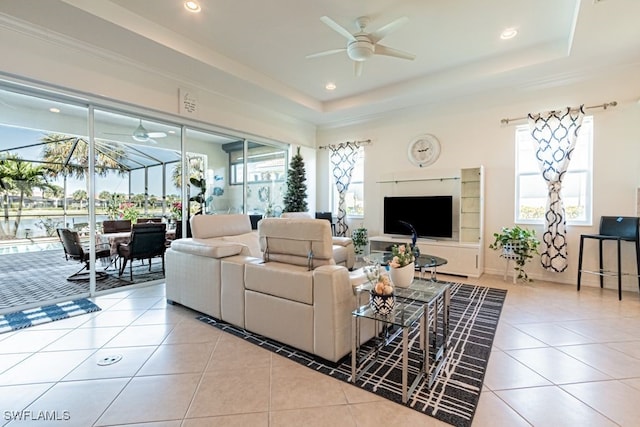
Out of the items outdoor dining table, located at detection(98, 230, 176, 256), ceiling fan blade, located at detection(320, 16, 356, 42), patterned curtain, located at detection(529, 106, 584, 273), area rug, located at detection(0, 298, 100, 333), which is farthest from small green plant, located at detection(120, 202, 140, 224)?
patterned curtain, located at detection(529, 106, 584, 273)

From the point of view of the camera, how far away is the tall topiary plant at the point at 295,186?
6.56m

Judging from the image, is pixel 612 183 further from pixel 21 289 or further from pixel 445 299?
pixel 21 289

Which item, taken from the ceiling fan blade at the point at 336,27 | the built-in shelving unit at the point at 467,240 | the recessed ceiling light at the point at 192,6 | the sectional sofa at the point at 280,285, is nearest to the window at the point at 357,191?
the built-in shelving unit at the point at 467,240

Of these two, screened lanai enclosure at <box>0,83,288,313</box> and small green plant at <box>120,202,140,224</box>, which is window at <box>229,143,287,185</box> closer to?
screened lanai enclosure at <box>0,83,288,313</box>

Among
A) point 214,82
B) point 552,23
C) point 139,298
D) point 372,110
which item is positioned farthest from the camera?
point 372,110

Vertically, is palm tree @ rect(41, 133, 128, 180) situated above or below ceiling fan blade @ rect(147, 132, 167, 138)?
below

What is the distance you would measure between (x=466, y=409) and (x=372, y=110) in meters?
5.36

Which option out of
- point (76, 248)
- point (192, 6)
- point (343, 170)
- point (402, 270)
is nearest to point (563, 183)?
point (402, 270)

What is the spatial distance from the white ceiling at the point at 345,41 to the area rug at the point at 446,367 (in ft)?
10.8

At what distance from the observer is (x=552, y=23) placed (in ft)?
11.3

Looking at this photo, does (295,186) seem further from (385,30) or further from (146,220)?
(385,30)


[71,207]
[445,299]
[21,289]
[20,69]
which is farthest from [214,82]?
[445,299]

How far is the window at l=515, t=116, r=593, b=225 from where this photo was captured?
4.34m

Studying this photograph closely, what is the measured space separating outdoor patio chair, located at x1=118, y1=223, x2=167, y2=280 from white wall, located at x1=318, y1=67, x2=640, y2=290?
4019 mm
